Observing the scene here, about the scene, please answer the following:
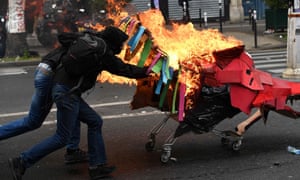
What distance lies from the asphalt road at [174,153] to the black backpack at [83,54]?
116 cm

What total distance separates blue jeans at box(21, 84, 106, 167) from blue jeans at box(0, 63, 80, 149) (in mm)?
178

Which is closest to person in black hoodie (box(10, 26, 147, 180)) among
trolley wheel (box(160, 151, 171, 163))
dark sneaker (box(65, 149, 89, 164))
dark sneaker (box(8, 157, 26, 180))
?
dark sneaker (box(8, 157, 26, 180))

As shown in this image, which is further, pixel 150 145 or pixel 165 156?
pixel 150 145

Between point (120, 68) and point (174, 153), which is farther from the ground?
point (120, 68)

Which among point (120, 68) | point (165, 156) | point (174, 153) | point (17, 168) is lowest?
point (174, 153)

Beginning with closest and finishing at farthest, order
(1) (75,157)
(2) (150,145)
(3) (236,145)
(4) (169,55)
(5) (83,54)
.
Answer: (5) (83,54) → (4) (169,55) → (1) (75,157) → (3) (236,145) → (2) (150,145)

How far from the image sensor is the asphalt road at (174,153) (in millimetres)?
5371

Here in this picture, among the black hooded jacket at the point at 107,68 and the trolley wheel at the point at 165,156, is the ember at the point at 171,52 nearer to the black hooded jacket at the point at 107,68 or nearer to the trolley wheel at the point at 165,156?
the black hooded jacket at the point at 107,68

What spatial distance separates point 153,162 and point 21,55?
12479 mm

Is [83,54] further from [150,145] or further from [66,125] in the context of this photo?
[150,145]

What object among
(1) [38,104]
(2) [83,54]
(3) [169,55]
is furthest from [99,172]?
(3) [169,55]

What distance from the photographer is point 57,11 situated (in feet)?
57.7

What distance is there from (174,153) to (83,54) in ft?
6.05

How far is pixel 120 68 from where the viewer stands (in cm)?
509
